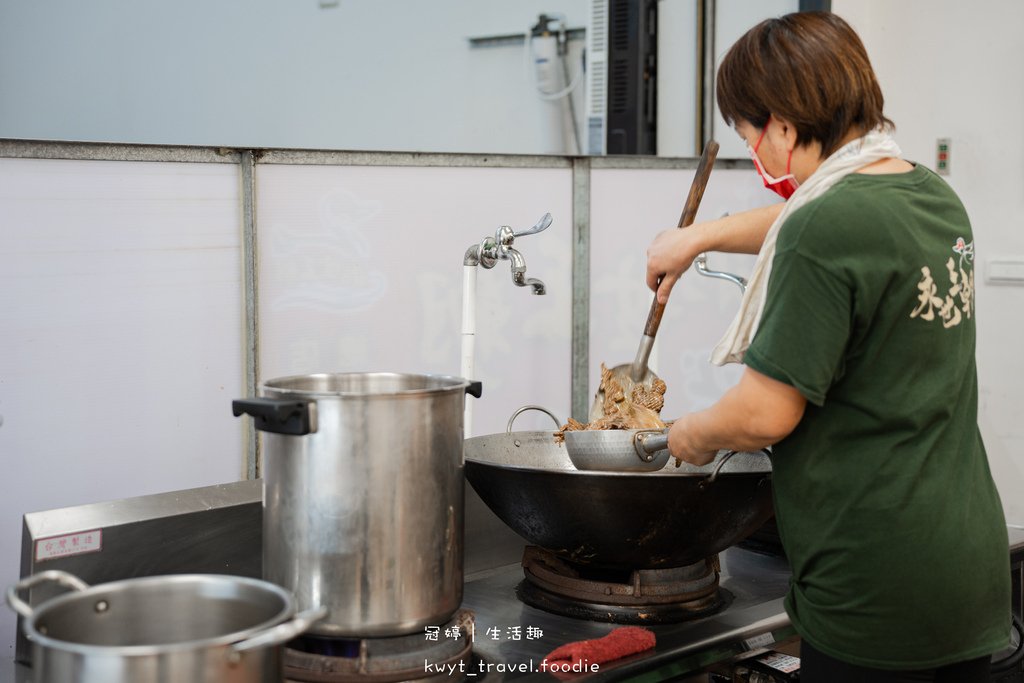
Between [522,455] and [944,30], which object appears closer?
[522,455]

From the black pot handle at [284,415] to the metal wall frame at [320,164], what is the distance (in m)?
1.37

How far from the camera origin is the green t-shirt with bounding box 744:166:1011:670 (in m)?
1.05

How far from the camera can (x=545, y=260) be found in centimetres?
289

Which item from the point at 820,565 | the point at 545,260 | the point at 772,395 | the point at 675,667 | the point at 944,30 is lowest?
the point at 675,667

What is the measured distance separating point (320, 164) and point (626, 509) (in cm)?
153

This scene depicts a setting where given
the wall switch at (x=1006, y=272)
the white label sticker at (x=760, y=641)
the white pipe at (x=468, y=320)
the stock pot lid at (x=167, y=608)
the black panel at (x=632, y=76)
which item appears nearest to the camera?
the stock pot lid at (x=167, y=608)

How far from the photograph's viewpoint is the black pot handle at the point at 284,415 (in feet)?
3.34

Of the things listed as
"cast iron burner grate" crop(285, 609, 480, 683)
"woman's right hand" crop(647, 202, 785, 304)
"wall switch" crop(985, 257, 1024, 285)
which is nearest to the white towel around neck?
"woman's right hand" crop(647, 202, 785, 304)

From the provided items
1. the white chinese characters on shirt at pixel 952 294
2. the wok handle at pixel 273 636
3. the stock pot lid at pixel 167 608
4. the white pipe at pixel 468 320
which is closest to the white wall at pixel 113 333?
the white pipe at pixel 468 320

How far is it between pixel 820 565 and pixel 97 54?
12.9 feet

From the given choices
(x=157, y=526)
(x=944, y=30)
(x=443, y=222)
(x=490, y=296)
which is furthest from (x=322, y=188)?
(x=944, y=30)

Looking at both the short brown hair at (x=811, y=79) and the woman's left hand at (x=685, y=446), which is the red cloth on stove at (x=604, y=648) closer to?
the woman's left hand at (x=685, y=446)

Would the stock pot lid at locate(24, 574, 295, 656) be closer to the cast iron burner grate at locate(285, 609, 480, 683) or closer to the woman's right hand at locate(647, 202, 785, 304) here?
the cast iron burner grate at locate(285, 609, 480, 683)

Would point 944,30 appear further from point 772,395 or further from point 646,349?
point 772,395
